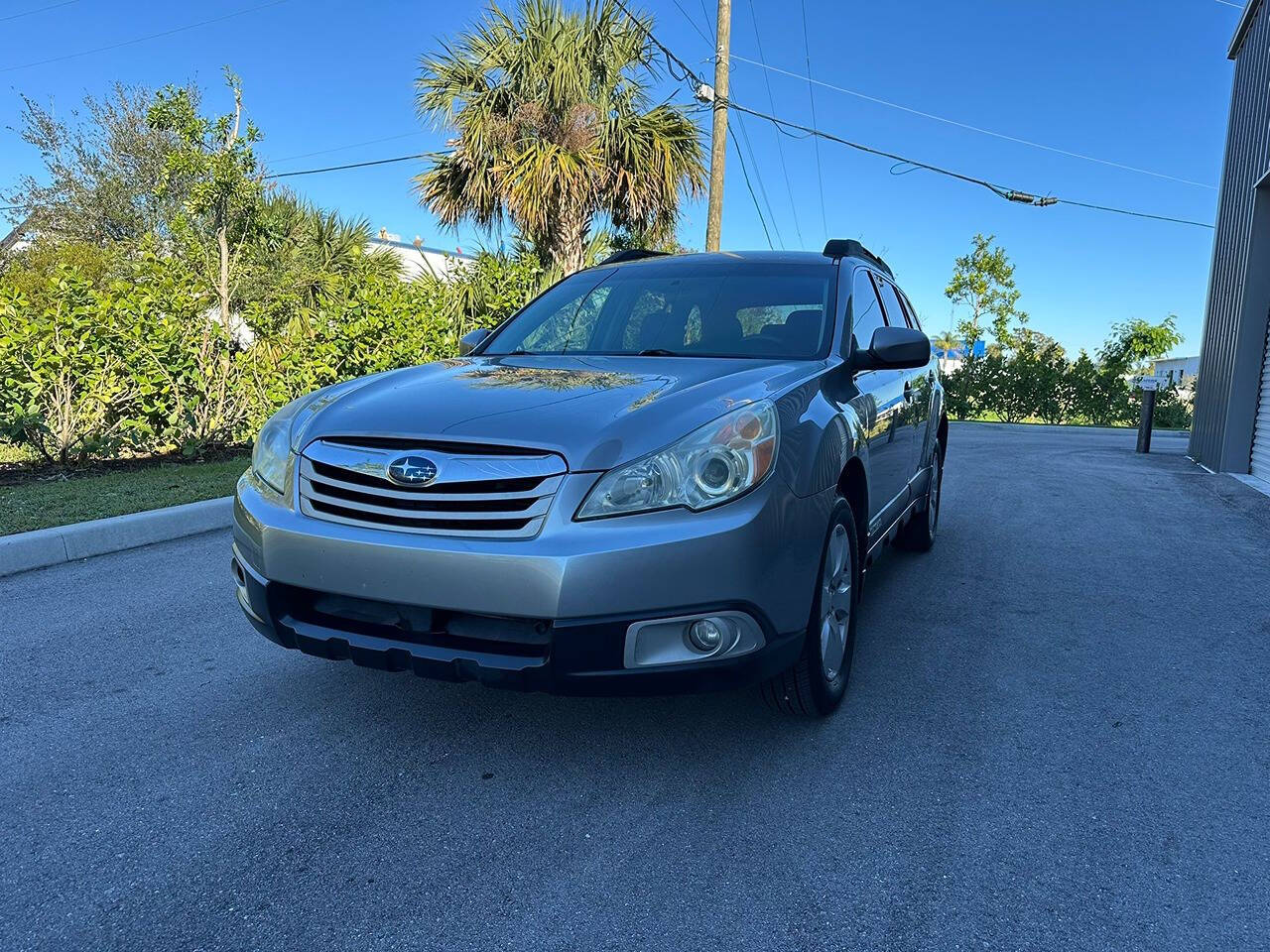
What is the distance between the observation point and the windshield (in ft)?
11.6

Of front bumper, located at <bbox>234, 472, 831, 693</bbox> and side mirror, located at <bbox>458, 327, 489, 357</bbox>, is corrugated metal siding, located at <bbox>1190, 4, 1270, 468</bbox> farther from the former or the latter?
front bumper, located at <bbox>234, 472, 831, 693</bbox>

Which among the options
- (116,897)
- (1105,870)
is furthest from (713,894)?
(116,897)

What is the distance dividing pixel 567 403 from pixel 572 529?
1.69ft

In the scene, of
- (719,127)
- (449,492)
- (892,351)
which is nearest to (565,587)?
(449,492)

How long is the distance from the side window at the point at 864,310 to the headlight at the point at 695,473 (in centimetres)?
139

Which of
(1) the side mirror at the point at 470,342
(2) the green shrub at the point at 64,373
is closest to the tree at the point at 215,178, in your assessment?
(2) the green shrub at the point at 64,373

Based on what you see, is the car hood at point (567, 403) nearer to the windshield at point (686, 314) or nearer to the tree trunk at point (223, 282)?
the windshield at point (686, 314)

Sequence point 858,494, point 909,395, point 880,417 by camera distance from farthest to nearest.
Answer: point 909,395
point 880,417
point 858,494

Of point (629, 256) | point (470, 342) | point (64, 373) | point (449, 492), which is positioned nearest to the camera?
Result: point (449, 492)

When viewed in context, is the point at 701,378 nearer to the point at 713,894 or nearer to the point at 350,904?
the point at 713,894

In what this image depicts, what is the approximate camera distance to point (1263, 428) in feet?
32.5

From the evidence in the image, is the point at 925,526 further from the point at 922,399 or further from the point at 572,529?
the point at 572,529

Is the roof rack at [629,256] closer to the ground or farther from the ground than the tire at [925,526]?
farther from the ground

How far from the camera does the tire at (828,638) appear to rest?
9.16 ft
